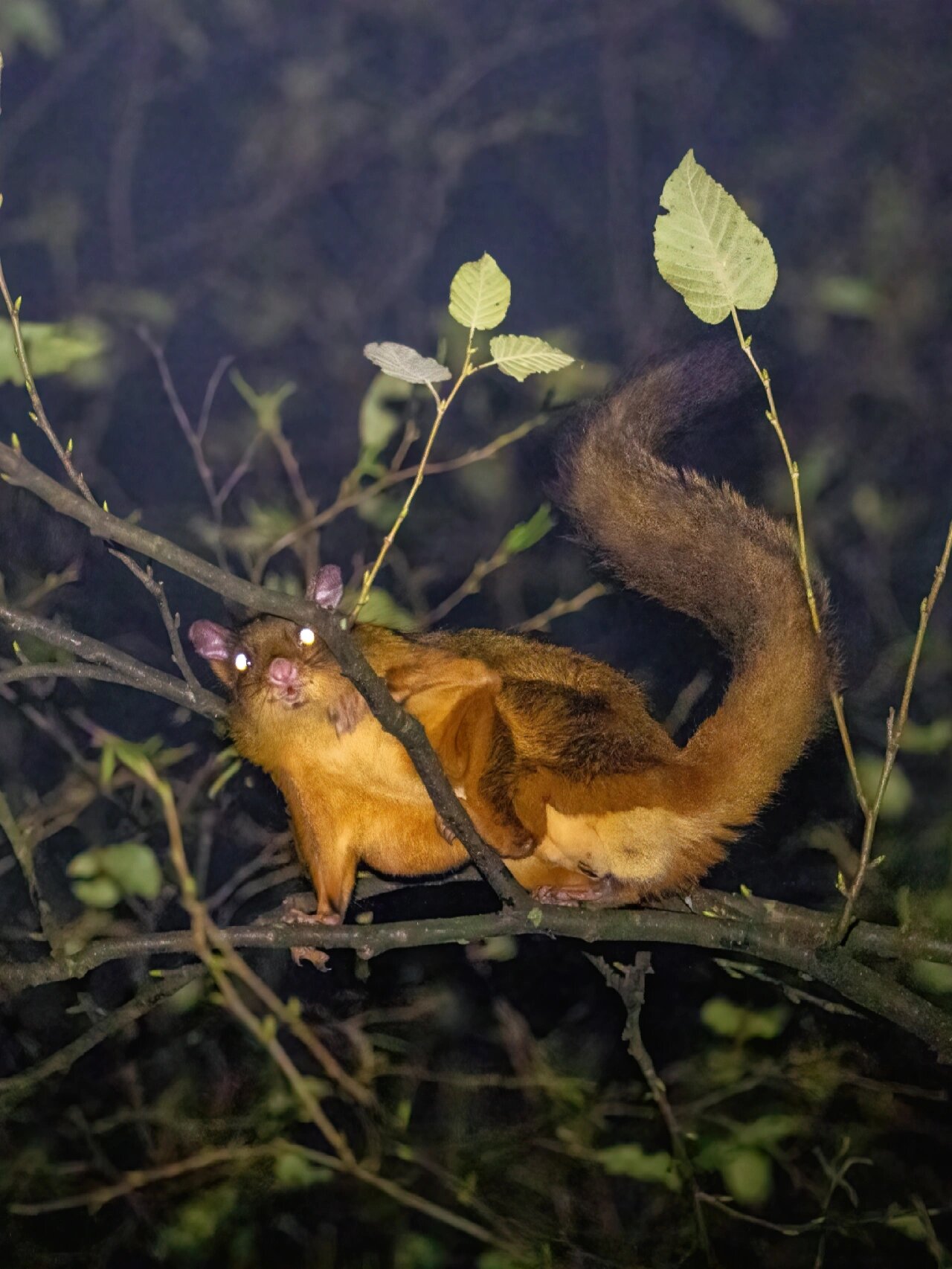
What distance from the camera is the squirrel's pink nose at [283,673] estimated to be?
4.00 feet

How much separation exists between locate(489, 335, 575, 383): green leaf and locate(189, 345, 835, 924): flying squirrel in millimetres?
114

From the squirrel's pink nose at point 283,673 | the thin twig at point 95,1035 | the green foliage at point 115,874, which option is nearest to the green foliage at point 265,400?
the squirrel's pink nose at point 283,673

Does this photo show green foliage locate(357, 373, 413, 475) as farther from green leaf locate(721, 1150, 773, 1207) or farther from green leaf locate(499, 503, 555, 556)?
green leaf locate(721, 1150, 773, 1207)

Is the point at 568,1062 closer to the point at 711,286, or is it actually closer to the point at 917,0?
the point at 711,286

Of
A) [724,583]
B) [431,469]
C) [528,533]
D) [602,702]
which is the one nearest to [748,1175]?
[602,702]

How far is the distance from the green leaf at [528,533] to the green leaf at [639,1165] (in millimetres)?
763

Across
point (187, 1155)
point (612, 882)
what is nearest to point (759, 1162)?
point (612, 882)

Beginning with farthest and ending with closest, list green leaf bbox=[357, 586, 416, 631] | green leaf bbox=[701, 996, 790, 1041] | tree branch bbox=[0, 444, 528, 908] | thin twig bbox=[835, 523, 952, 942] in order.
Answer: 1. green leaf bbox=[701, 996, 790, 1041]
2. green leaf bbox=[357, 586, 416, 631]
3. thin twig bbox=[835, 523, 952, 942]
4. tree branch bbox=[0, 444, 528, 908]

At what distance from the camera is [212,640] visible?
1231 millimetres

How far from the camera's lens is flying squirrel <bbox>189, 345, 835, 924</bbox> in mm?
1198

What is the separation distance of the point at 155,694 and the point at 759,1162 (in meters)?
0.95

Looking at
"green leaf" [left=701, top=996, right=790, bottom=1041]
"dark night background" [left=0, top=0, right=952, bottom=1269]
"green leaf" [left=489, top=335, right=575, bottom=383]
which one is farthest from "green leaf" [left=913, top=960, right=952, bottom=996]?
"green leaf" [left=489, top=335, right=575, bottom=383]

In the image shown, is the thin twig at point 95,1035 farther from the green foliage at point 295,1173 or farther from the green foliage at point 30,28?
the green foliage at point 30,28

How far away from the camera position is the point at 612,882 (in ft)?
4.43
